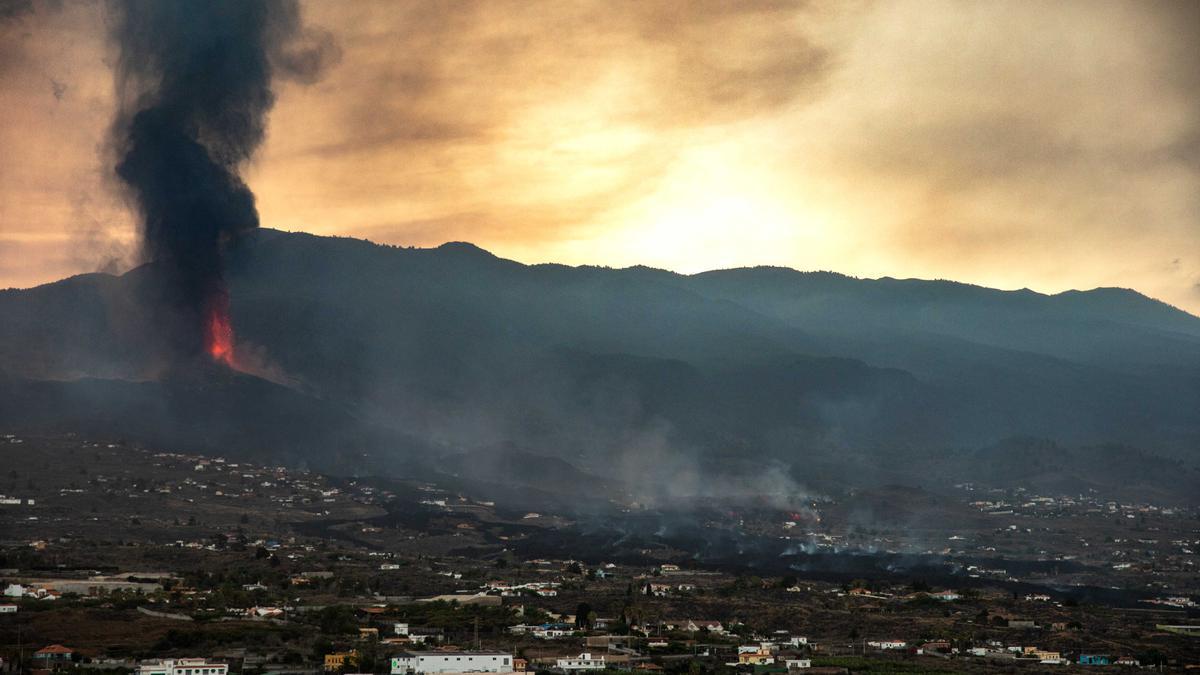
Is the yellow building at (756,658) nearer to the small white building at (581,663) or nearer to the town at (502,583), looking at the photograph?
the town at (502,583)

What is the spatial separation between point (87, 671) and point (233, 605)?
24548mm

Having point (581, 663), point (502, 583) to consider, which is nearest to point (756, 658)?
point (581, 663)

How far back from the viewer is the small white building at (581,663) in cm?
6956

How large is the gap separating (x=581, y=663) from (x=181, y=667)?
17.4 m

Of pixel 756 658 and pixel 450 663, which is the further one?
pixel 756 658

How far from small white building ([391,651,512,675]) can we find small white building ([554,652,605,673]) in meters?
2.78

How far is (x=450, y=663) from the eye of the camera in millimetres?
67688

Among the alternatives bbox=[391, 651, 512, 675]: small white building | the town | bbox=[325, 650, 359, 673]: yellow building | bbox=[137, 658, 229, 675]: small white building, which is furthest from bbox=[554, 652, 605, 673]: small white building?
bbox=[137, 658, 229, 675]: small white building

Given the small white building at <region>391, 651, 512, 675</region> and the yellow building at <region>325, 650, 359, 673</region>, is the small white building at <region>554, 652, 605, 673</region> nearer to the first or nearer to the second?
the small white building at <region>391, 651, 512, 675</region>

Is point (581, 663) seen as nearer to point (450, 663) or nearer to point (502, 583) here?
point (450, 663)

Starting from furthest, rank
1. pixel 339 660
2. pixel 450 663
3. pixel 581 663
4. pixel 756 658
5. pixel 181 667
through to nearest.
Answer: pixel 756 658 → pixel 581 663 → pixel 339 660 → pixel 450 663 → pixel 181 667

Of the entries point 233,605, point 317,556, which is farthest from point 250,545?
point 233,605

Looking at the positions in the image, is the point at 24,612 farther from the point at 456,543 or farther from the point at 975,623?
the point at 456,543

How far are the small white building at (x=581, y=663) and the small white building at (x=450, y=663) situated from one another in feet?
9.11
